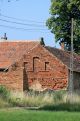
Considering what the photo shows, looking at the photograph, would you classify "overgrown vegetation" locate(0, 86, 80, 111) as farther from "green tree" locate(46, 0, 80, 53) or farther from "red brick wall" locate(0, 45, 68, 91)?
"green tree" locate(46, 0, 80, 53)

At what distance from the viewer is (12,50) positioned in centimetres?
6606

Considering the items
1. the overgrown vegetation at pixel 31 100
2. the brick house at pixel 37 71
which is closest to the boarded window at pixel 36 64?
the brick house at pixel 37 71

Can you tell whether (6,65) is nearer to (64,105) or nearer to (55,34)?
(55,34)

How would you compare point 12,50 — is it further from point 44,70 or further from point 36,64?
point 44,70

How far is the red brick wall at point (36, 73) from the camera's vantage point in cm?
5831

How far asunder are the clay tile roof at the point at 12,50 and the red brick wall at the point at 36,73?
2.79 metres

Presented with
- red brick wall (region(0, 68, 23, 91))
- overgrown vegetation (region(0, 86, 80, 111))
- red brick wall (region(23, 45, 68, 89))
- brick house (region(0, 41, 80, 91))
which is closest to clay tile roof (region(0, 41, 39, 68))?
brick house (region(0, 41, 80, 91))

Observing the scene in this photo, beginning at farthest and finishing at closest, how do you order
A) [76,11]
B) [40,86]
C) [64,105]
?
[76,11] → [40,86] → [64,105]

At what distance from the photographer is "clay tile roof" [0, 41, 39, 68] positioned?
63188 millimetres

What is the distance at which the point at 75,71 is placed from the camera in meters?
60.1

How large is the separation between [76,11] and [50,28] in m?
4.14

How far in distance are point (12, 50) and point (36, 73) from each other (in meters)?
7.75

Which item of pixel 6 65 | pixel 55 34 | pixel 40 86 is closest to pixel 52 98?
pixel 40 86

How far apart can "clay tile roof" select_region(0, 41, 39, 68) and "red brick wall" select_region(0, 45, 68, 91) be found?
279cm
